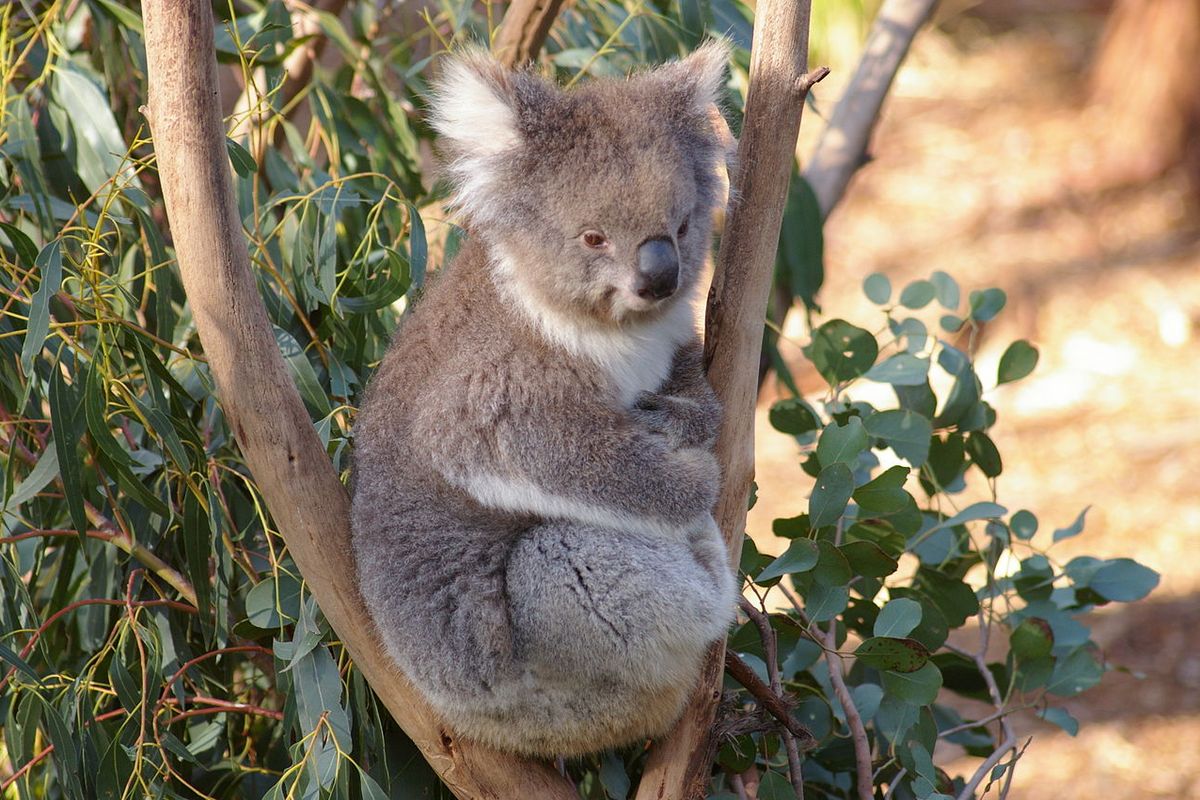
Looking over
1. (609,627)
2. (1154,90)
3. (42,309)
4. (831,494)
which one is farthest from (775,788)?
(1154,90)

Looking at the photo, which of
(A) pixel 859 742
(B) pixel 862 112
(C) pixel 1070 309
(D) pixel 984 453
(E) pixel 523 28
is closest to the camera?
(A) pixel 859 742

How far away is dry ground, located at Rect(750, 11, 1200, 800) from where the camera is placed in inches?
189

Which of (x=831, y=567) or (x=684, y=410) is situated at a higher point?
(x=684, y=410)

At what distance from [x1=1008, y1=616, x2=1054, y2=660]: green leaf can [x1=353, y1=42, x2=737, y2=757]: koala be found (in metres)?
0.75

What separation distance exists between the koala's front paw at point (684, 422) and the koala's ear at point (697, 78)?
546mm

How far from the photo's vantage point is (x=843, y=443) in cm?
223

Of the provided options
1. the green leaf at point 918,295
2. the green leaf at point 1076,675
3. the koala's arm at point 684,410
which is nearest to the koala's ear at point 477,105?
the koala's arm at point 684,410

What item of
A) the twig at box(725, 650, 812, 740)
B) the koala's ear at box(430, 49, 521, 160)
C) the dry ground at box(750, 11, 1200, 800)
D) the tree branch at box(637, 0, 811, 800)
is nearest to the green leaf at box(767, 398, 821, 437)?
the tree branch at box(637, 0, 811, 800)

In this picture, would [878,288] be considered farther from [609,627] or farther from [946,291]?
[609,627]

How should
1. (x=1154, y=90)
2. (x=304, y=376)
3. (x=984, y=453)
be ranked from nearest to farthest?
(x=304, y=376) → (x=984, y=453) → (x=1154, y=90)

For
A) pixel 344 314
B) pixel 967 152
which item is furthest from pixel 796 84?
pixel 967 152

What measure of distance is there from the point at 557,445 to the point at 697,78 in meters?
0.74

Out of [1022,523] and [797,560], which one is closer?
[797,560]

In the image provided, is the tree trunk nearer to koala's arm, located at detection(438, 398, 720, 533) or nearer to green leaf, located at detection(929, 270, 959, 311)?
green leaf, located at detection(929, 270, 959, 311)
